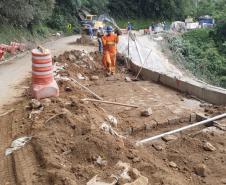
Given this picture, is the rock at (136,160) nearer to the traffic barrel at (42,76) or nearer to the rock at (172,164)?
the rock at (172,164)

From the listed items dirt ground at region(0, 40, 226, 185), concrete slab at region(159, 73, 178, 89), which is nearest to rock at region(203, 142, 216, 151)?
dirt ground at region(0, 40, 226, 185)

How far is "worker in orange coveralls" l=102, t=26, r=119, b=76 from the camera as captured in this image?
30.6 ft

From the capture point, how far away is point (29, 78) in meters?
7.67

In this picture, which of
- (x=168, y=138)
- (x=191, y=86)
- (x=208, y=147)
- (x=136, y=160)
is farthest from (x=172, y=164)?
(x=191, y=86)

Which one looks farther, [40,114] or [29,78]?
[29,78]

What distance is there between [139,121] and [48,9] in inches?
721

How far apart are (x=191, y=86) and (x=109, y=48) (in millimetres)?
3977

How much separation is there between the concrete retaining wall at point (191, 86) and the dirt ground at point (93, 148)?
69 centimetres

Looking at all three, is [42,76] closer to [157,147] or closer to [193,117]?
[157,147]

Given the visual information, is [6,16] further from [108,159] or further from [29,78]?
[108,159]

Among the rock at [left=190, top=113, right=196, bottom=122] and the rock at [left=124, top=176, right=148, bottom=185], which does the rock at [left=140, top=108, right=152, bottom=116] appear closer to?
the rock at [left=190, top=113, right=196, bottom=122]

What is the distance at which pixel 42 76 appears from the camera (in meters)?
5.31

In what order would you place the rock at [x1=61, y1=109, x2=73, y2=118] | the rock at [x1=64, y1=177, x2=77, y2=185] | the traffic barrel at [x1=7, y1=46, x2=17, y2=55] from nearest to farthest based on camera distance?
the rock at [x1=64, y1=177, x2=77, y2=185] < the rock at [x1=61, y1=109, x2=73, y2=118] < the traffic barrel at [x1=7, y1=46, x2=17, y2=55]

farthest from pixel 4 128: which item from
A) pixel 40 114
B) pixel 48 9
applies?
pixel 48 9
